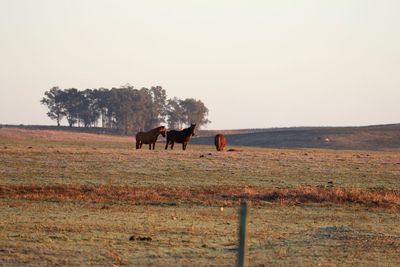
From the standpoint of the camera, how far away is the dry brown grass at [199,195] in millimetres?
29969

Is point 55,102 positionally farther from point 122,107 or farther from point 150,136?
point 150,136

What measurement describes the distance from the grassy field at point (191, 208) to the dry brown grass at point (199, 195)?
43 millimetres

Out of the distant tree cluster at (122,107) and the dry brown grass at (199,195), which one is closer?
the dry brown grass at (199,195)

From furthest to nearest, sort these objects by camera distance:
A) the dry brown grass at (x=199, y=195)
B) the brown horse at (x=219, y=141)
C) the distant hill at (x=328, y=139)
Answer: the distant hill at (x=328, y=139) < the brown horse at (x=219, y=141) < the dry brown grass at (x=199, y=195)

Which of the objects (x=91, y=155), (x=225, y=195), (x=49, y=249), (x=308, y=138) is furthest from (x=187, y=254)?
(x=308, y=138)

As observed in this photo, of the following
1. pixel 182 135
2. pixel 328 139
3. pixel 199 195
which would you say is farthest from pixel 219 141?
pixel 328 139

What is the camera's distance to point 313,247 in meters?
18.4

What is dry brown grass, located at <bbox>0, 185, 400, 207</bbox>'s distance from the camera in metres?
30.0

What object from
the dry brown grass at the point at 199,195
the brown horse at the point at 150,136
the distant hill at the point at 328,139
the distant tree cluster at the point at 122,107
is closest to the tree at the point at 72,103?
the distant tree cluster at the point at 122,107

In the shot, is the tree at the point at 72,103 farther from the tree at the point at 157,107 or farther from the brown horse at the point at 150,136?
the brown horse at the point at 150,136

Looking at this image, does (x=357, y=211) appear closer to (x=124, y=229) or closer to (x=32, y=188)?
(x=124, y=229)

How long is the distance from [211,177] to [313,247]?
63.7 feet

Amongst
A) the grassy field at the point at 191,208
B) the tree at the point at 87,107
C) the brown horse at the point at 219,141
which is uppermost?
the tree at the point at 87,107

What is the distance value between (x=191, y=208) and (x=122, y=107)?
130503 mm
